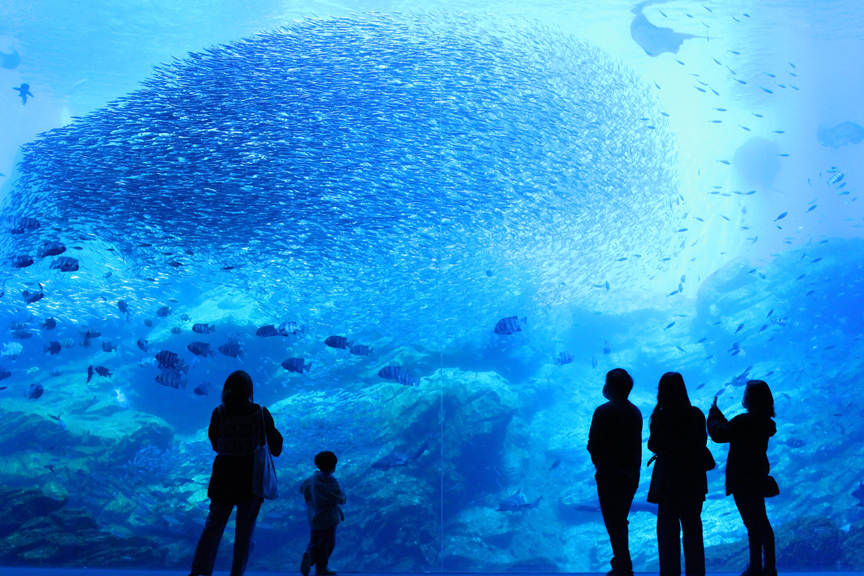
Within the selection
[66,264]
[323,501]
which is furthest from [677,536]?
[66,264]

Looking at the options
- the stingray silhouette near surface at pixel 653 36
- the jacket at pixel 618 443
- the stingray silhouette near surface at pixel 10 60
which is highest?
the stingray silhouette near surface at pixel 653 36

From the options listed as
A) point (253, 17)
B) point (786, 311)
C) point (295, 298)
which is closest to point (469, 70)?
point (253, 17)

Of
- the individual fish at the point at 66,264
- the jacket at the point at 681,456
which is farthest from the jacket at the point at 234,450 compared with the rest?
the individual fish at the point at 66,264

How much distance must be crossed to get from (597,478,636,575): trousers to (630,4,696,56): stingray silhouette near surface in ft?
49.4

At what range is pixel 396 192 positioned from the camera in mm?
10898

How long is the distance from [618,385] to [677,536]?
0.97 meters

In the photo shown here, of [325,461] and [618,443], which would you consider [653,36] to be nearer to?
[618,443]

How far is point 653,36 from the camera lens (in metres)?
15.2

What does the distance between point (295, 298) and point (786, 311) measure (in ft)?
68.0

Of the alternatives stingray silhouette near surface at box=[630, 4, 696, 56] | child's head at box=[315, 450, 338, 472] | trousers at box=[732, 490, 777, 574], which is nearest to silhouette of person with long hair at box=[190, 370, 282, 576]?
child's head at box=[315, 450, 338, 472]

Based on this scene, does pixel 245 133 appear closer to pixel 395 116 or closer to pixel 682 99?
pixel 395 116

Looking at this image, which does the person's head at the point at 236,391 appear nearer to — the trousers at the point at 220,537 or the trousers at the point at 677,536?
the trousers at the point at 220,537

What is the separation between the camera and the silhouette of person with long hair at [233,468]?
9.01 feet

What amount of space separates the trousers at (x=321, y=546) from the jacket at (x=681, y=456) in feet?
6.86
